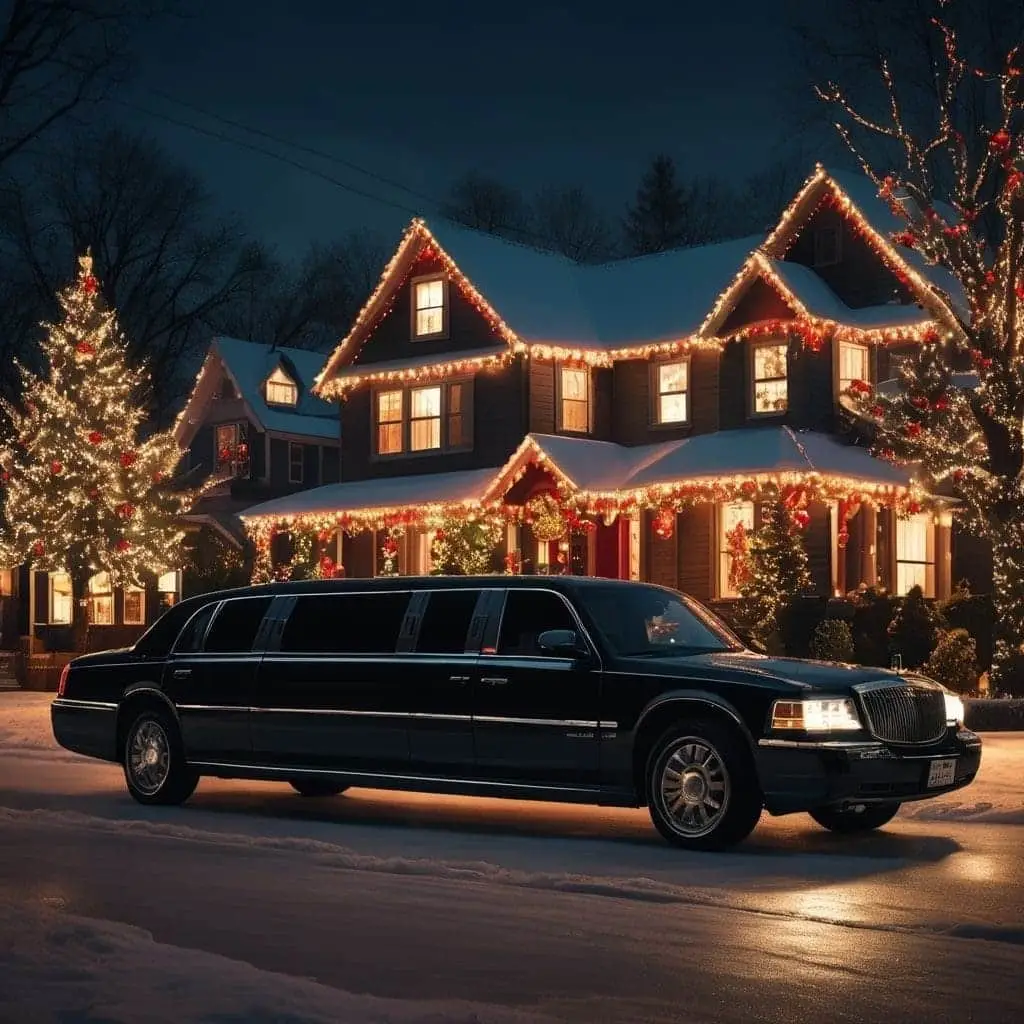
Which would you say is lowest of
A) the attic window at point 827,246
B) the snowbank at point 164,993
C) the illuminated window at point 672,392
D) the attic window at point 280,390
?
the snowbank at point 164,993

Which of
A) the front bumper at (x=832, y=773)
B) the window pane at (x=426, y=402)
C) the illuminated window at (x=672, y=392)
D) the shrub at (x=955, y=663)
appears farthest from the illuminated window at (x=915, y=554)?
the front bumper at (x=832, y=773)

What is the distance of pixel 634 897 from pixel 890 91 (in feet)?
69.8

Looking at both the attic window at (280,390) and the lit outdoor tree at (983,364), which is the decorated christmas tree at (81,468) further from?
the lit outdoor tree at (983,364)

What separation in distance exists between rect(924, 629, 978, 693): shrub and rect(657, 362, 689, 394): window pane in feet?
40.9

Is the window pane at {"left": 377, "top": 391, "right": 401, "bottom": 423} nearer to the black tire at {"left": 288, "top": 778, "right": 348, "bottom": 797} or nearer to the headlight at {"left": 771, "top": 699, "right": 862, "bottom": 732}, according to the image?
the black tire at {"left": 288, "top": 778, "right": 348, "bottom": 797}

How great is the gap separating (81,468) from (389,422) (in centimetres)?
886

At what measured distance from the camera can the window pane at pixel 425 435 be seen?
137 ft

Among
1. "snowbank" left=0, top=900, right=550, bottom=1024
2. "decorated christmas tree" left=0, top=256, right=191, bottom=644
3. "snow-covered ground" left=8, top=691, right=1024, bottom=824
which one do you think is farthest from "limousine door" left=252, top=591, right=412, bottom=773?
"decorated christmas tree" left=0, top=256, right=191, bottom=644

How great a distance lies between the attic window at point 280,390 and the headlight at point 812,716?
4628cm

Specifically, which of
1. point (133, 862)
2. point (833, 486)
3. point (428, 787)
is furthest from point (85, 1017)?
point (833, 486)

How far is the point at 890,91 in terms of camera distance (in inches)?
1156

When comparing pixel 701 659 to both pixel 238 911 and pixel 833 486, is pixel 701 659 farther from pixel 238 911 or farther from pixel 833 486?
pixel 833 486

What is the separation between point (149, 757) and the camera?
54.5ft

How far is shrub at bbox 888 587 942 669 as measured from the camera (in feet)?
95.8
